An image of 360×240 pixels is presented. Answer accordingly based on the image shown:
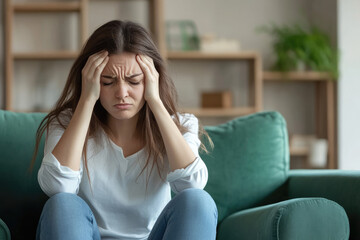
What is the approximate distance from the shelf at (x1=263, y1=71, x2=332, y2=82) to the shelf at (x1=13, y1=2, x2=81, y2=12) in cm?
147

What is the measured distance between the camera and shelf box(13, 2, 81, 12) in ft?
13.8

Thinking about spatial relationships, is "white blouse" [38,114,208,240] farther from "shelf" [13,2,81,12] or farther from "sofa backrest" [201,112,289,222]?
"shelf" [13,2,81,12]

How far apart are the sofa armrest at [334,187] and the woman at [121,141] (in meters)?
0.49

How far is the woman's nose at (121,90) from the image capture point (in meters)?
1.76

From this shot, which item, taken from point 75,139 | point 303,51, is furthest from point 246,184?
point 303,51

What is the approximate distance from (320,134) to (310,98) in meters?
0.31

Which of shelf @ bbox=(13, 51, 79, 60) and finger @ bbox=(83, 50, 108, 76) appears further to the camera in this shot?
shelf @ bbox=(13, 51, 79, 60)

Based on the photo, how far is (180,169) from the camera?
1769mm

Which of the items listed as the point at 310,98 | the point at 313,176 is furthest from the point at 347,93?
the point at 313,176

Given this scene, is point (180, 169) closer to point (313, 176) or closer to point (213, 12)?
point (313, 176)

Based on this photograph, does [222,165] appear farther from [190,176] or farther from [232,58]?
[232,58]

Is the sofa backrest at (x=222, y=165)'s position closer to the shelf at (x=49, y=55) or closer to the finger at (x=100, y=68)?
the finger at (x=100, y=68)

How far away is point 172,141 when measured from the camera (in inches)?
70.9

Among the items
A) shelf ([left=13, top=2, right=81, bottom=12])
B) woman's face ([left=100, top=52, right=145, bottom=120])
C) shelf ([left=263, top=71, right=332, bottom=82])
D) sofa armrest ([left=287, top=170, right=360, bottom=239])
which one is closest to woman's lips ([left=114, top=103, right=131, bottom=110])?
woman's face ([left=100, top=52, right=145, bottom=120])
